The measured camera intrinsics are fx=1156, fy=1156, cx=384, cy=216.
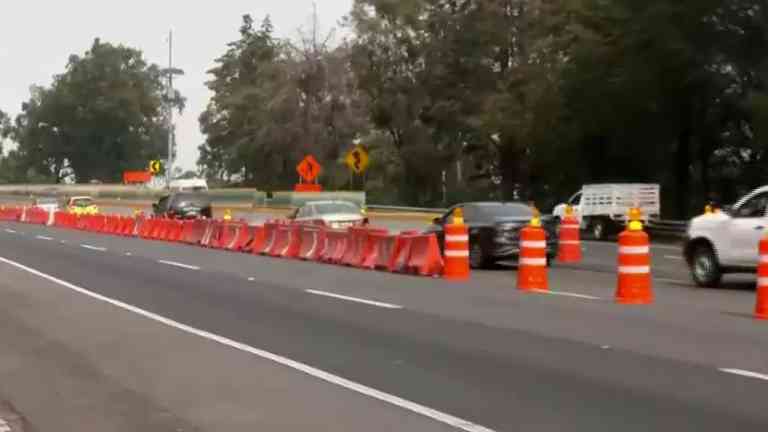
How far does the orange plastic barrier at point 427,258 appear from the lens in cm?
2239


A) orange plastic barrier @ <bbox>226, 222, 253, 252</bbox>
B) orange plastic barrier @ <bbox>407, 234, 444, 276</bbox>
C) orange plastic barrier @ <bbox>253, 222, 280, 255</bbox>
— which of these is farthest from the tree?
orange plastic barrier @ <bbox>407, 234, 444, 276</bbox>

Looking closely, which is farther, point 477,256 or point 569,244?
point 569,244

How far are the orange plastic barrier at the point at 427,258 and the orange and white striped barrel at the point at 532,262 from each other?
3818mm

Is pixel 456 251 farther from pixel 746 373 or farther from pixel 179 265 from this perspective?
pixel 746 373

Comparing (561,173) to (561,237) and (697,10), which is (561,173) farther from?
(561,237)

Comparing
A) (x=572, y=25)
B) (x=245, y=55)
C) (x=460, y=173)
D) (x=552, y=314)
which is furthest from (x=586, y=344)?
(x=245, y=55)

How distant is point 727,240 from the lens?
62.3 feet

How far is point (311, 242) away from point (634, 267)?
13602mm

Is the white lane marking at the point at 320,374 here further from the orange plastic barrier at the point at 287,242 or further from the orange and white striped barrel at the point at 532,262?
the orange plastic barrier at the point at 287,242

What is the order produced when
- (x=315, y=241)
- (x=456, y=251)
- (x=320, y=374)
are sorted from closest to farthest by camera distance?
(x=320, y=374)
(x=456, y=251)
(x=315, y=241)

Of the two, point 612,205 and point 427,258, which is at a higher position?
point 612,205

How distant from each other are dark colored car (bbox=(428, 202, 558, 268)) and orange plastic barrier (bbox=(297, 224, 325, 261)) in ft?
11.0

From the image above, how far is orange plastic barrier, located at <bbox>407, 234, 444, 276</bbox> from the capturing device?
2239 centimetres

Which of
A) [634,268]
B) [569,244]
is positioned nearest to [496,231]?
[569,244]
